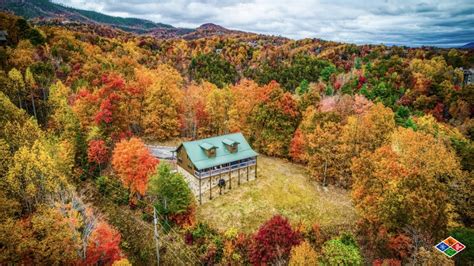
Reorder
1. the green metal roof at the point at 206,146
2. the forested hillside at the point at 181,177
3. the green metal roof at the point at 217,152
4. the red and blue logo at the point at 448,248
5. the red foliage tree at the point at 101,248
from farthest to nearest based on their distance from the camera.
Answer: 1. the green metal roof at the point at 206,146
2. the green metal roof at the point at 217,152
3. the red foliage tree at the point at 101,248
4. the forested hillside at the point at 181,177
5. the red and blue logo at the point at 448,248

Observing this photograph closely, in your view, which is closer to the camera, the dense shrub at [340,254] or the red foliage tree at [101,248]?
the dense shrub at [340,254]

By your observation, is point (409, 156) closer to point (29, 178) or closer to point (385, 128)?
point (385, 128)

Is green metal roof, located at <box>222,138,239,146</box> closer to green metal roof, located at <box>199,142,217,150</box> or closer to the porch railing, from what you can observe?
green metal roof, located at <box>199,142,217,150</box>

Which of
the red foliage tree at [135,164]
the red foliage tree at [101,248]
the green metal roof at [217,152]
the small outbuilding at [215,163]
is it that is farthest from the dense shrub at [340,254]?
the red foliage tree at [135,164]

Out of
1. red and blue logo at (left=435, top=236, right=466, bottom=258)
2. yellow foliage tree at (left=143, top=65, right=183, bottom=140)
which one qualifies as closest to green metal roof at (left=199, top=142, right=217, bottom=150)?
yellow foliage tree at (left=143, top=65, right=183, bottom=140)

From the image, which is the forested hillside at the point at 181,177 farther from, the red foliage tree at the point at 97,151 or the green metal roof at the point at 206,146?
the green metal roof at the point at 206,146

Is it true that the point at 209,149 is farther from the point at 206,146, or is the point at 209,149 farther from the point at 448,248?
the point at 448,248

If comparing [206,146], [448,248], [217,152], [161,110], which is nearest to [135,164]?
[206,146]
